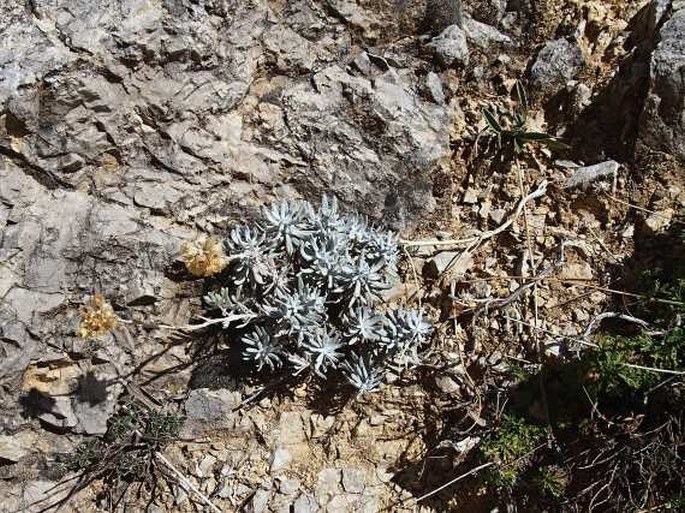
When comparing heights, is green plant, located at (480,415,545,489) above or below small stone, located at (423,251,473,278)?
below

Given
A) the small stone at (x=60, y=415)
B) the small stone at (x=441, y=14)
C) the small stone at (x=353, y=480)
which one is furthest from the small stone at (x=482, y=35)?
the small stone at (x=60, y=415)

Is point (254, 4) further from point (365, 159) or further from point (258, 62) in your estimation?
point (365, 159)

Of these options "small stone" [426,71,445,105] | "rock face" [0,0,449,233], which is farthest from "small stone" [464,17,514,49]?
"rock face" [0,0,449,233]

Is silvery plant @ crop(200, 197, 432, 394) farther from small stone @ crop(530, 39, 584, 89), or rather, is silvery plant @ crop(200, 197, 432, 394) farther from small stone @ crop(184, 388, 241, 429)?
small stone @ crop(530, 39, 584, 89)

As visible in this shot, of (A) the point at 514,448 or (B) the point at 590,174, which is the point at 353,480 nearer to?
(A) the point at 514,448

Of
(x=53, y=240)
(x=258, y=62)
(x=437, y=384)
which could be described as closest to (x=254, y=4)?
(x=258, y=62)

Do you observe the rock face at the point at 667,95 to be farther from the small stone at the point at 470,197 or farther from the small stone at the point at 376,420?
the small stone at the point at 376,420
